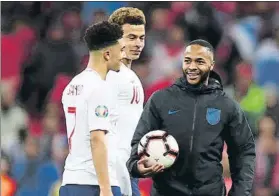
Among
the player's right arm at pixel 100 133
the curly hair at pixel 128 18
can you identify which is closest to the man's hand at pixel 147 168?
the player's right arm at pixel 100 133

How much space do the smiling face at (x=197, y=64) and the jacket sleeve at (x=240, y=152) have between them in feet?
1.11

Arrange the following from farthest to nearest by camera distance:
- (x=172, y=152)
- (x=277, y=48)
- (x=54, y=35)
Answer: (x=54, y=35), (x=277, y=48), (x=172, y=152)

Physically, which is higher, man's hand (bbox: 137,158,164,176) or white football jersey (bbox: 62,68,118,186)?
white football jersey (bbox: 62,68,118,186)

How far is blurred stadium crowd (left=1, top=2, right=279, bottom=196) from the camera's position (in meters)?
13.4

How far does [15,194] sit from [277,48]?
412 cm

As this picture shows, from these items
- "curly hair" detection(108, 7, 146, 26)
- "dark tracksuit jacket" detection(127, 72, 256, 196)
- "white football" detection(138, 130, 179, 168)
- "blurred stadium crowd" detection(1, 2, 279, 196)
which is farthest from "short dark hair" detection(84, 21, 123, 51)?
"blurred stadium crowd" detection(1, 2, 279, 196)

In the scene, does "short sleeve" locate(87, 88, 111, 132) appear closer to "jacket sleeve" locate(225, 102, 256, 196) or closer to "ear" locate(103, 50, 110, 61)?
"ear" locate(103, 50, 110, 61)

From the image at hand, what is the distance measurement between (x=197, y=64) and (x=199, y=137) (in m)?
0.54

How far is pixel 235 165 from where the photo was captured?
779cm

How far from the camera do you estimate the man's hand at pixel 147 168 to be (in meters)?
7.52

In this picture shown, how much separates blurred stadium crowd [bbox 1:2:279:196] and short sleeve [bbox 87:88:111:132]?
16.9 feet

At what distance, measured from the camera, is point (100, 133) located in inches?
303

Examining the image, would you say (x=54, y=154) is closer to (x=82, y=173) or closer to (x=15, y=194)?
(x=15, y=194)

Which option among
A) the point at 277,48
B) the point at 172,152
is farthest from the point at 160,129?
the point at 277,48
